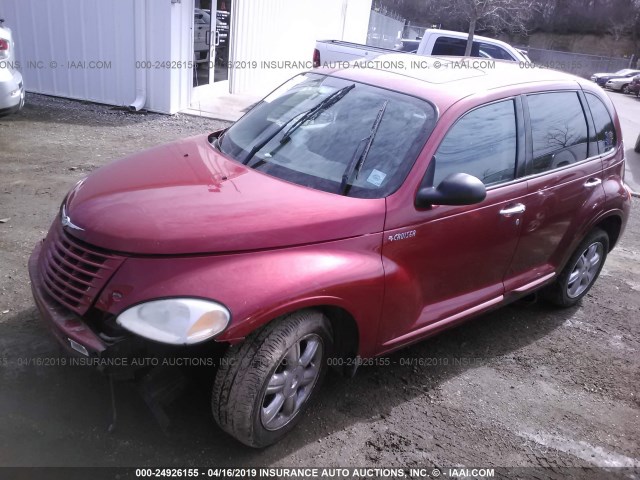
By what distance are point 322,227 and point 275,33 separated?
11.7 metres

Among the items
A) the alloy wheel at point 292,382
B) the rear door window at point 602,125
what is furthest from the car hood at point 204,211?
the rear door window at point 602,125

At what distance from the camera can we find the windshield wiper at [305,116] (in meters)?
3.35

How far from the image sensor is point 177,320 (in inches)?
91.0

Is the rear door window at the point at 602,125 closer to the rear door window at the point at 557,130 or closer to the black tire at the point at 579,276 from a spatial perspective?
the rear door window at the point at 557,130

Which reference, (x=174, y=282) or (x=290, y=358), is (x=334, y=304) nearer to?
(x=290, y=358)

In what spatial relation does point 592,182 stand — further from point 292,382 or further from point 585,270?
point 292,382

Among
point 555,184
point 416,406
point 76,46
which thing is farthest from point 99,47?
point 416,406

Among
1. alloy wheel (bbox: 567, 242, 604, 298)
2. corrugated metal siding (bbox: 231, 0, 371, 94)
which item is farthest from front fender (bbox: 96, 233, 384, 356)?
corrugated metal siding (bbox: 231, 0, 371, 94)

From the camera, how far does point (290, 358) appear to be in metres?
2.68

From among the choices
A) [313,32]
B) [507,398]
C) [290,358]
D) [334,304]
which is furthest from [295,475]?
[313,32]

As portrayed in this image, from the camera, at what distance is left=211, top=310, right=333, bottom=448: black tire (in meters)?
2.48

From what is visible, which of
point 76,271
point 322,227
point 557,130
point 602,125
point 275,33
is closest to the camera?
point 76,271

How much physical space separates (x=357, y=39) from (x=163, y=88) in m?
13.7

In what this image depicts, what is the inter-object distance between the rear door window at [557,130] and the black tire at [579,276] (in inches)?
28.4
